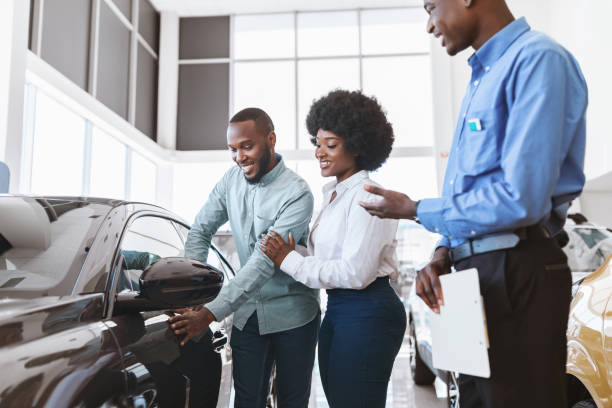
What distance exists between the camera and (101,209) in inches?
65.1

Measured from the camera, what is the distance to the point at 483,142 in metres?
1.16

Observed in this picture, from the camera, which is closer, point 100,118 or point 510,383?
point 510,383

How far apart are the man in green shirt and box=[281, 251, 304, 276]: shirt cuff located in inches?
4.4

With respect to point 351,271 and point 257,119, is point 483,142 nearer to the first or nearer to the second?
point 351,271

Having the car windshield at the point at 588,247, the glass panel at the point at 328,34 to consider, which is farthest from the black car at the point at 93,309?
the glass panel at the point at 328,34

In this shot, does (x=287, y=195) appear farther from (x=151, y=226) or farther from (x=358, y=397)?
(x=358, y=397)

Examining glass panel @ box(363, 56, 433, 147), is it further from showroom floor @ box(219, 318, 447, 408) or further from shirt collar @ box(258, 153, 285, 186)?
shirt collar @ box(258, 153, 285, 186)

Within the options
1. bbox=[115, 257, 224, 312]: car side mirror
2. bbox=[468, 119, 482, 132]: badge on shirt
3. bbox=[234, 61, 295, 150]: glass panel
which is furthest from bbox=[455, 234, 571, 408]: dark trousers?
bbox=[234, 61, 295, 150]: glass panel

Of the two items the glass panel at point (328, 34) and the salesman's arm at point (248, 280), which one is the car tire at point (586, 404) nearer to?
the salesman's arm at point (248, 280)

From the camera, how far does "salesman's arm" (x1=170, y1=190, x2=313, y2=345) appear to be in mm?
1705

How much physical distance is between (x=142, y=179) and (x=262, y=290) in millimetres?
10185

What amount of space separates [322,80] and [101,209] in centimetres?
1107

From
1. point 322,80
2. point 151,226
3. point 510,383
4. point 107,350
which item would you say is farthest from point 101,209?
point 322,80

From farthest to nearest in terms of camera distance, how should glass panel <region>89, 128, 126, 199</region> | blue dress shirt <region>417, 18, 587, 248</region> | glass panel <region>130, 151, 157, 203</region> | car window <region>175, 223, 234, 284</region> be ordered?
glass panel <region>130, 151, 157, 203</region> → glass panel <region>89, 128, 126, 199</region> → car window <region>175, 223, 234, 284</region> → blue dress shirt <region>417, 18, 587, 248</region>
